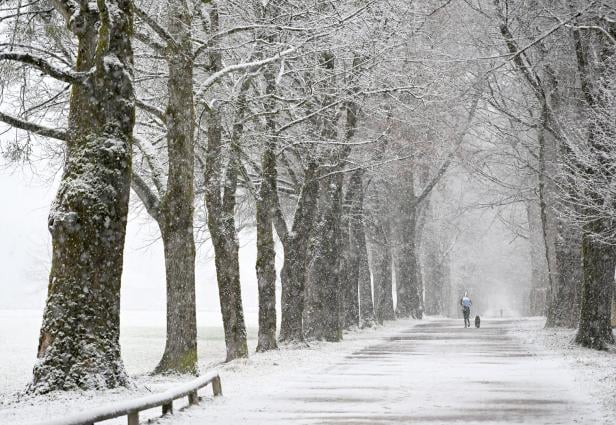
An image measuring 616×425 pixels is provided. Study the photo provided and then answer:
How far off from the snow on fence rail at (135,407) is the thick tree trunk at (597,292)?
1379 centimetres

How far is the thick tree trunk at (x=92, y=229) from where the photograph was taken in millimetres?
12453

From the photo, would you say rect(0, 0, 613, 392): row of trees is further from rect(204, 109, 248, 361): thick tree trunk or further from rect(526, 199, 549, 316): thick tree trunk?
rect(526, 199, 549, 316): thick tree trunk

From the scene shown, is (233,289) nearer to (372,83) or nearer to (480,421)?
(372,83)

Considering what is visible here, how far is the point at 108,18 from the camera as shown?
1328 centimetres

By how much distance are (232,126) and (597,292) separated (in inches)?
426

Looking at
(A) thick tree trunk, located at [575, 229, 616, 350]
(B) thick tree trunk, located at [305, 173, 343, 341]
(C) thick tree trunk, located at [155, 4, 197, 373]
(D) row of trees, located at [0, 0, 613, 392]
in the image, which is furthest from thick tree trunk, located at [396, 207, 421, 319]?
(C) thick tree trunk, located at [155, 4, 197, 373]

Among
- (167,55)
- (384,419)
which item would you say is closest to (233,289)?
(167,55)

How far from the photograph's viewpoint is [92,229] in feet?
41.4

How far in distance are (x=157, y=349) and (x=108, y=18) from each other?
26.7 meters

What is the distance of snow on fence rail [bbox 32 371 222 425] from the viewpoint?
870 centimetres

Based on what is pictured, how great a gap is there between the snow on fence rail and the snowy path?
277 millimetres

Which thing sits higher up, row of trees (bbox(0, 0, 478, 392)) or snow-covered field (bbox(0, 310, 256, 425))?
row of trees (bbox(0, 0, 478, 392))

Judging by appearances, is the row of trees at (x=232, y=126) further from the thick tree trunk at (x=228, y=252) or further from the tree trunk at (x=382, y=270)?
the tree trunk at (x=382, y=270)

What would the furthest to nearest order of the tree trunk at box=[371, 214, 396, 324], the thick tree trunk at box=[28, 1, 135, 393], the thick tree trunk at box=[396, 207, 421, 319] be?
1. the thick tree trunk at box=[396, 207, 421, 319]
2. the tree trunk at box=[371, 214, 396, 324]
3. the thick tree trunk at box=[28, 1, 135, 393]
